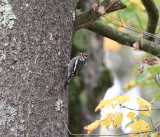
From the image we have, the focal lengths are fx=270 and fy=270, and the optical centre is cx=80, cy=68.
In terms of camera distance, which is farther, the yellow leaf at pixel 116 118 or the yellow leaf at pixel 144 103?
the yellow leaf at pixel 116 118

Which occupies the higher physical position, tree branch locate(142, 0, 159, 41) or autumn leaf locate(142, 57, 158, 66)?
autumn leaf locate(142, 57, 158, 66)

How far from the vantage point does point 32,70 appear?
7.84 feet

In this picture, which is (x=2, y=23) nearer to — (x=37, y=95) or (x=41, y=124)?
(x=37, y=95)

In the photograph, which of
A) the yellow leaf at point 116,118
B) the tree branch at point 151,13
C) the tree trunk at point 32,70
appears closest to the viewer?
the tree trunk at point 32,70

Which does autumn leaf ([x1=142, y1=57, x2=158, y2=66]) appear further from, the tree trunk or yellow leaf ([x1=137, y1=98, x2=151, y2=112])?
the tree trunk

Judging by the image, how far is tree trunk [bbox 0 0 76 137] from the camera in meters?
2.28

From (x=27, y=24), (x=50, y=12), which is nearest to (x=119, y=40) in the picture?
(x=50, y=12)

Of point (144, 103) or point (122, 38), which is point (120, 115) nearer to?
point (144, 103)

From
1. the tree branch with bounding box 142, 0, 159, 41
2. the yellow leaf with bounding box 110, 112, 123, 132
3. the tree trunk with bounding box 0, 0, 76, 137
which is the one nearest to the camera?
the tree trunk with bounding box 0, 0, 76, 137

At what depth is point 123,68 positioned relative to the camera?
50.3 feet

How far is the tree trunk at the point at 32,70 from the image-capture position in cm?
228

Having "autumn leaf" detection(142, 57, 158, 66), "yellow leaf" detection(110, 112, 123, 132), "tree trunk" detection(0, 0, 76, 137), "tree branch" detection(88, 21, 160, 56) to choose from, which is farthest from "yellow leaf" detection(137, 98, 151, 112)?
"tree branch" detection(88, 21, 160, 56)

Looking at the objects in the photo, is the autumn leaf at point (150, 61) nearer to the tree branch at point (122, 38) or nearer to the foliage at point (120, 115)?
the foliage at point (120, 115)

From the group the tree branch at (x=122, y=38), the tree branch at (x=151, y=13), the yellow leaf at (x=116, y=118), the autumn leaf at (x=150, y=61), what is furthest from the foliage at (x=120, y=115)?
the tree branch at (x=151, y=13)
